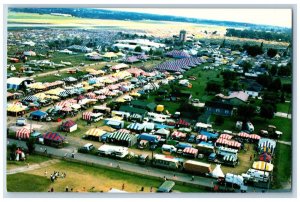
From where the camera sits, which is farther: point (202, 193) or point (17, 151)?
point (17, 151)

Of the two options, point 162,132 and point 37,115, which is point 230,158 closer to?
point 162,132

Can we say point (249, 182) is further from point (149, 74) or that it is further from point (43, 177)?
point (149, 74)

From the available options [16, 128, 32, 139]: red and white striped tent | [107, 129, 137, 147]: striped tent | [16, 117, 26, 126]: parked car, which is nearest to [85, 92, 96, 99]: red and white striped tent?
[16, 117, 26, 126]: parked car

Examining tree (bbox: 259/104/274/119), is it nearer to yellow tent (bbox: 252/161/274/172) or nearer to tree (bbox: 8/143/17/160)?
yellow tent (bbox: 252/161/274/172)
